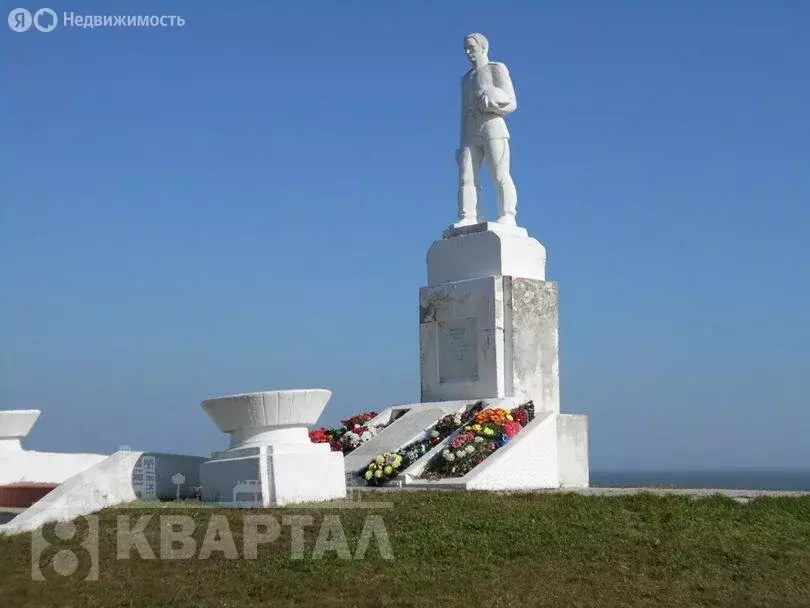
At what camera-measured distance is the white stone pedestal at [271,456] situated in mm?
9492

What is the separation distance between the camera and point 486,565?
25.1ft

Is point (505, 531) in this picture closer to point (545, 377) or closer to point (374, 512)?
point (374, 512)

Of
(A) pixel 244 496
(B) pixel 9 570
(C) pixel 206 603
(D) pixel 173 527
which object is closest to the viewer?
(C) pixel 206 603

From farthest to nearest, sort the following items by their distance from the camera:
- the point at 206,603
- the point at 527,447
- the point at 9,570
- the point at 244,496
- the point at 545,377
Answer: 1. the point at 545,377
2. the point at 527,447
3. the point at 244,496
4. the point at 9,570
5. the point at 206,603

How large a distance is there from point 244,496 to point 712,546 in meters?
4.21

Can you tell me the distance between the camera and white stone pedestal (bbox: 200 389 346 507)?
9492 millimetres

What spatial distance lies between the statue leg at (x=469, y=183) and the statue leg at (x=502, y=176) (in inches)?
14.6

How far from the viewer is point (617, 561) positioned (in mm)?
7996

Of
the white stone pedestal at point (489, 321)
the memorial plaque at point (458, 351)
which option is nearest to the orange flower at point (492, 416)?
the white stone pedestal at point (489, 321)

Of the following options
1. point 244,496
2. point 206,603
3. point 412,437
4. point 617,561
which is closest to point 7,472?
point 244,496

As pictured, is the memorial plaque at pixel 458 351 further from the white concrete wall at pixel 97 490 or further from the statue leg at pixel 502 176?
the white concrete wall at pixel 97 490

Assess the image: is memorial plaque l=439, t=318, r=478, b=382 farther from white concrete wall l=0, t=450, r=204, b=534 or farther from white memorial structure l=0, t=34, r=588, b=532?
white concrete wall l=0, t=450, r=204, b=534

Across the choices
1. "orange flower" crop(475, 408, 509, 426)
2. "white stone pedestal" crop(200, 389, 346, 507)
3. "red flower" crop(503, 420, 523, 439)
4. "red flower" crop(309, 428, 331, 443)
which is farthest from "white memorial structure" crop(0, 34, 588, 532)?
"red flower" crop(309, 428, 331, 443)

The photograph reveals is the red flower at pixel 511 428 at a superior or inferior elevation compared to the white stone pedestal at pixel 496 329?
inferior
